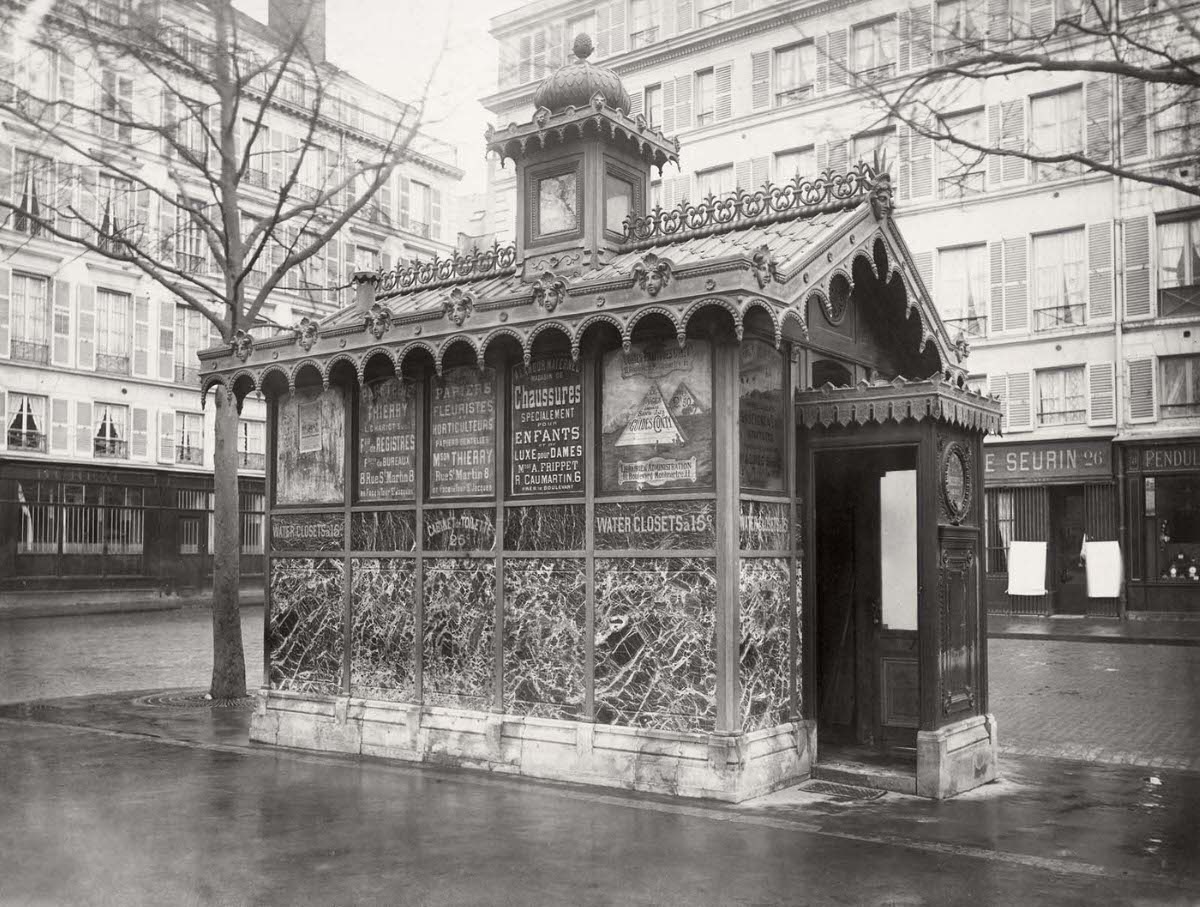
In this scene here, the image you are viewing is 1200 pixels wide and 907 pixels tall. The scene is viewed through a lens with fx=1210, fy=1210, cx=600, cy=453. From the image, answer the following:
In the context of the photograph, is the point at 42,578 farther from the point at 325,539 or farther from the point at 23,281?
the point at 325,539

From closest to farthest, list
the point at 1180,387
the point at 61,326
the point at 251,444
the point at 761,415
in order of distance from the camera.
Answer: the point at 761,415, the point at 1180,387, the point at 61,326, the point at 251,444

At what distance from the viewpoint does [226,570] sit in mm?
14516

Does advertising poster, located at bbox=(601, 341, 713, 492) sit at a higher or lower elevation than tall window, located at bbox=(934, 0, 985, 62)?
lower

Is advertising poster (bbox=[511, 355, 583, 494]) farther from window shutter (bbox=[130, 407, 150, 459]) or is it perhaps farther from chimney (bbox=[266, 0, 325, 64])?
window shutter (bbox=[130, 407, 150, 459])

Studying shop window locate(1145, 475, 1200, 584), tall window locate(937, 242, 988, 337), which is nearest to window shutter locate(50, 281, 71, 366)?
tall window locate(937, 242, 988, 337)

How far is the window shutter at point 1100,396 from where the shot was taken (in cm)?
2853

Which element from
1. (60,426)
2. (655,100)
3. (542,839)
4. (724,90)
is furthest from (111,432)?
(542,839)

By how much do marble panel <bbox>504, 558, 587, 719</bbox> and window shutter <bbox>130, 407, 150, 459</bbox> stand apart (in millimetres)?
29530

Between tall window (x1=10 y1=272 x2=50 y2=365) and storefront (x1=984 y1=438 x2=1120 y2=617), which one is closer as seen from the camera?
storefront (x1=984 y1=438 x2=1120 y2=617)

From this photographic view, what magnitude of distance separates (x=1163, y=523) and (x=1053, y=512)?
2.58m

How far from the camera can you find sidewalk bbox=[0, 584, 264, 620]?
3145 cm

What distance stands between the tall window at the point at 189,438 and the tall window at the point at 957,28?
24.6 meters

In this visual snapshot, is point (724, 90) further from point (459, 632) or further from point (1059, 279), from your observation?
point (459, 632)

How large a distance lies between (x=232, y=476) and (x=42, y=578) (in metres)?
21.5
